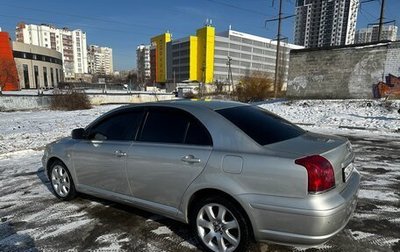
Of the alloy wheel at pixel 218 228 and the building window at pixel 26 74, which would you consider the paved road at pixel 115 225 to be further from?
the building window at pixel 26 74

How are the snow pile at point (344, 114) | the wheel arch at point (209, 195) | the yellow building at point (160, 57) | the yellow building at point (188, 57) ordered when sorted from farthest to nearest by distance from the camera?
the yellow building at point (160, 57) → the yellow building at point (188, 57) → the snow pile at point (344, 114) → the wheel arch at point (209, 195)

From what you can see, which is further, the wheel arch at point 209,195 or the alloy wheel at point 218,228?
the alloy wheel at point 218,228

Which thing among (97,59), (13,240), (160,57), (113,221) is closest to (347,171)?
(113,221)

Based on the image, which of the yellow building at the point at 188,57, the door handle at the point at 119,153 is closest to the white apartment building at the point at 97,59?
the yellow building at the point at 188,57

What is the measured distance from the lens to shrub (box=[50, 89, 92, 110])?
26.2 m

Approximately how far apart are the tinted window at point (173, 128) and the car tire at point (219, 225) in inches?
25.8

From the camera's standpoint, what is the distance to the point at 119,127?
4012 mm

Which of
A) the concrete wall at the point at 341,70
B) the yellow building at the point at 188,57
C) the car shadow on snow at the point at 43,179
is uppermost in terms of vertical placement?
the yellow building at the point at 188,57

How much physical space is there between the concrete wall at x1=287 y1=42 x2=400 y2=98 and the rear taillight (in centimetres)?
1982

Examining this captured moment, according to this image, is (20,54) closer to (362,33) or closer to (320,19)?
(320,19)

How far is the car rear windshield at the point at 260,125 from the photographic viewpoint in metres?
3.02

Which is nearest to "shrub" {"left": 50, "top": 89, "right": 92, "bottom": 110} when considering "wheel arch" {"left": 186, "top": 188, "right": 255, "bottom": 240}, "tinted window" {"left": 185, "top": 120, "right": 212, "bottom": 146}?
"tinted window" {"left": 185, "top": 120, "right": 212, "bottom": 146}

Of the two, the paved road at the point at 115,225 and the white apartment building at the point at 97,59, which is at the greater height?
the white apartment building at the point at 97,59

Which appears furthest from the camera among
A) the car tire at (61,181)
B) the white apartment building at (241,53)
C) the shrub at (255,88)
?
the white apartment building at (241,53)
